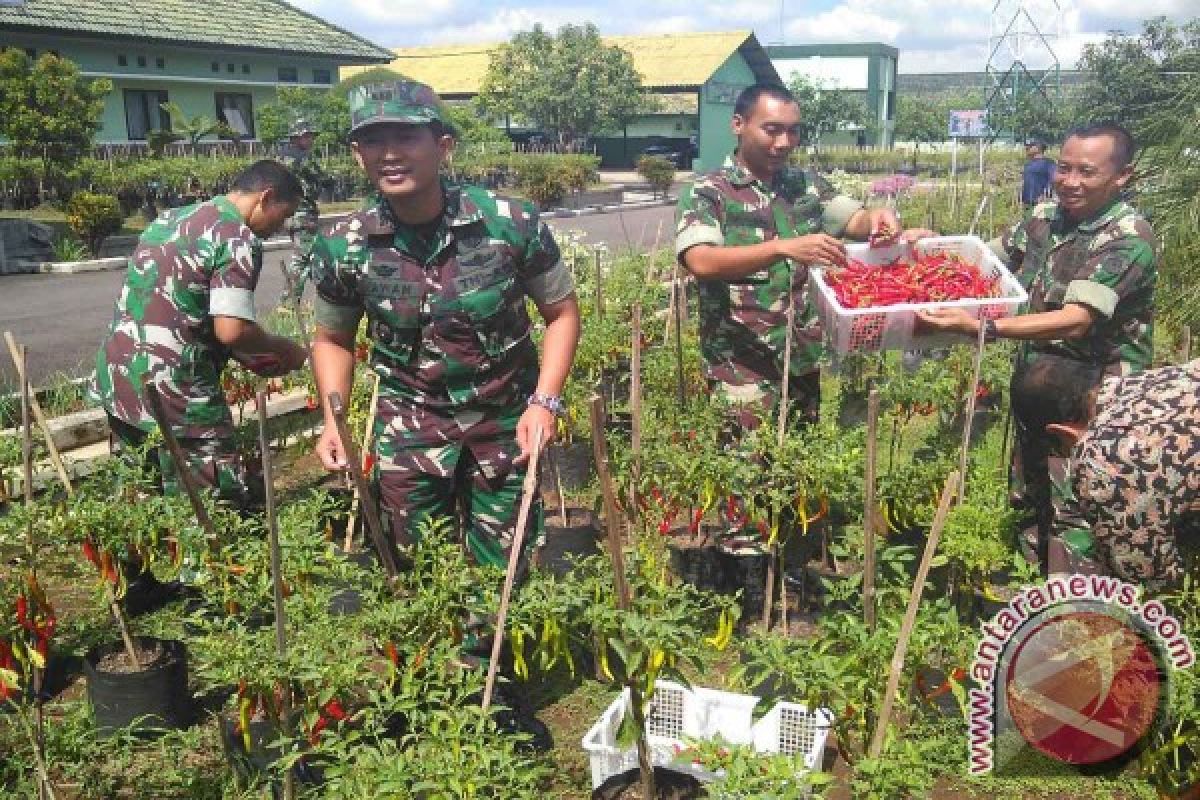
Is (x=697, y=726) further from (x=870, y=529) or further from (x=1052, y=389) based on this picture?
(x=1052, y=389)

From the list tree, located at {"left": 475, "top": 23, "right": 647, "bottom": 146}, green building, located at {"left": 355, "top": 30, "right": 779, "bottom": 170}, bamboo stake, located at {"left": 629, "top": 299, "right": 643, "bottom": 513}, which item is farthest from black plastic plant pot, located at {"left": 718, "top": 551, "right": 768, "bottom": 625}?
green building, located at {"left": 355, "top": 30, "right": 779, "bottom": 170}

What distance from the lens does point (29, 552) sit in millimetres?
2709

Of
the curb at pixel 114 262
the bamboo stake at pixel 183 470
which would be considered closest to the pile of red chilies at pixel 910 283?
the bamboo stake at pixel 183 470

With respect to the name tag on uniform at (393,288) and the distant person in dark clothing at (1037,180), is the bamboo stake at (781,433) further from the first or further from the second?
the distant person in dark clothing at (1037,180)

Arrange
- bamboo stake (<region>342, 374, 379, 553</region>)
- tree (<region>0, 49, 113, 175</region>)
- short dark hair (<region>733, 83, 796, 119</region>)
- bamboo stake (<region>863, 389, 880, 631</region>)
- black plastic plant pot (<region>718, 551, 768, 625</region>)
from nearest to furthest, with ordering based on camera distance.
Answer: bamboo stake (<region>863, 389, 880, 631</region>)
short dark hair (<region>733, 83, 796, 119</region>)
black plastic plant pot (<region>718, 551, 768, 625</region>)
bamboo stake (<region>342, 374, 379, 553</region>)
tree (<region>0, 49, 113, 175</region>)

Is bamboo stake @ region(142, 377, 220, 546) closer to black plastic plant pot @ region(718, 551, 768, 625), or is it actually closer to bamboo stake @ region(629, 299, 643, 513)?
bamboo stake @ region(629, 299, 643, 513)

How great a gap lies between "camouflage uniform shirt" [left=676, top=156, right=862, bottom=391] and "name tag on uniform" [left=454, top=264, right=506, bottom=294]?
1118 mm

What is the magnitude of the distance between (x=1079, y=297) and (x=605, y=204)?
19608 mm

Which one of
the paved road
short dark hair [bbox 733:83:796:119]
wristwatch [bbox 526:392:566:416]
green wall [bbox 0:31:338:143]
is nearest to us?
wristwatch [bbox 526:392:566:416]

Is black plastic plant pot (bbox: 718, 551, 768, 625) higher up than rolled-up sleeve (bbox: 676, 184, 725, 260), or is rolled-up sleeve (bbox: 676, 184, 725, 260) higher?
rolled-up sleeve (bbox: 676, 184, 725, 260)

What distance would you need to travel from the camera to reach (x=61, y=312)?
949cm

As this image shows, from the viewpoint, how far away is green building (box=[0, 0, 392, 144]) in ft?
58.6

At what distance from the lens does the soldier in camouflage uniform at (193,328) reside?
124 inches

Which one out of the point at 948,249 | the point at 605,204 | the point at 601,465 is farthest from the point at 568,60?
the point at 601,465
